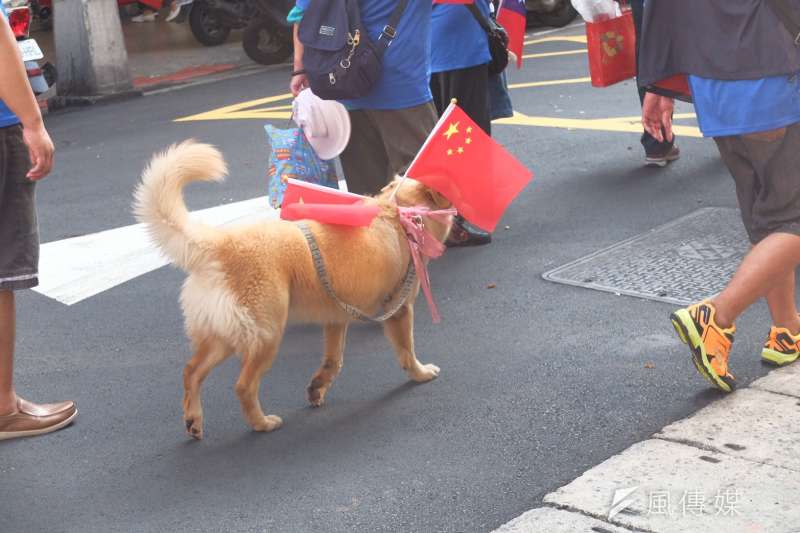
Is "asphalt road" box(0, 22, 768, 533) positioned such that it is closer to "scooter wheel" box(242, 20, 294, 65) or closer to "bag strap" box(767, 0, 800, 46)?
"bag strap" box(767, 0, 800, 46)

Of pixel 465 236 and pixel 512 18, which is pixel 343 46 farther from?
pixel 512 18

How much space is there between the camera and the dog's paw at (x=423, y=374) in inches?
177

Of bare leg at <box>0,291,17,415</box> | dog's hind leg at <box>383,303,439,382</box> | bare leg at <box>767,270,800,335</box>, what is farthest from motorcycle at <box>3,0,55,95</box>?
bare leg at <box>767,270,800,335</box>

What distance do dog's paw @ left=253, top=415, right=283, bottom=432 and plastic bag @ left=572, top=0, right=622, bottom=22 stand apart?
9.09ft

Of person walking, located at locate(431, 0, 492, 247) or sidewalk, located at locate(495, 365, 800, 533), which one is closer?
sidewalk, located at locate(495, 365, 800, 533)

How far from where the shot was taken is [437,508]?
3.47m

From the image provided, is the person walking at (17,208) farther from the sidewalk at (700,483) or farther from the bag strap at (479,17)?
the bag strap at (479,17)

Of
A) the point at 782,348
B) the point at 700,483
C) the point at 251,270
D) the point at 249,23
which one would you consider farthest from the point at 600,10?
the point at 249,23

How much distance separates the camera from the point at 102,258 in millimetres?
6539

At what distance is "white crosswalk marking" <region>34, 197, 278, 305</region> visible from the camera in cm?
607

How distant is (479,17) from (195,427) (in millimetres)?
2999

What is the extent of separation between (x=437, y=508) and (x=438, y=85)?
345 cm

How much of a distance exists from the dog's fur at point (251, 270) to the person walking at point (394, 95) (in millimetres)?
747

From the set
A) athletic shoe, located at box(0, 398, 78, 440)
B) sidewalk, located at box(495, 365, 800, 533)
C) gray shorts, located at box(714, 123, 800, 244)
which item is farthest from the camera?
athletic shoe, located at box(0, 398, 78, 440)
